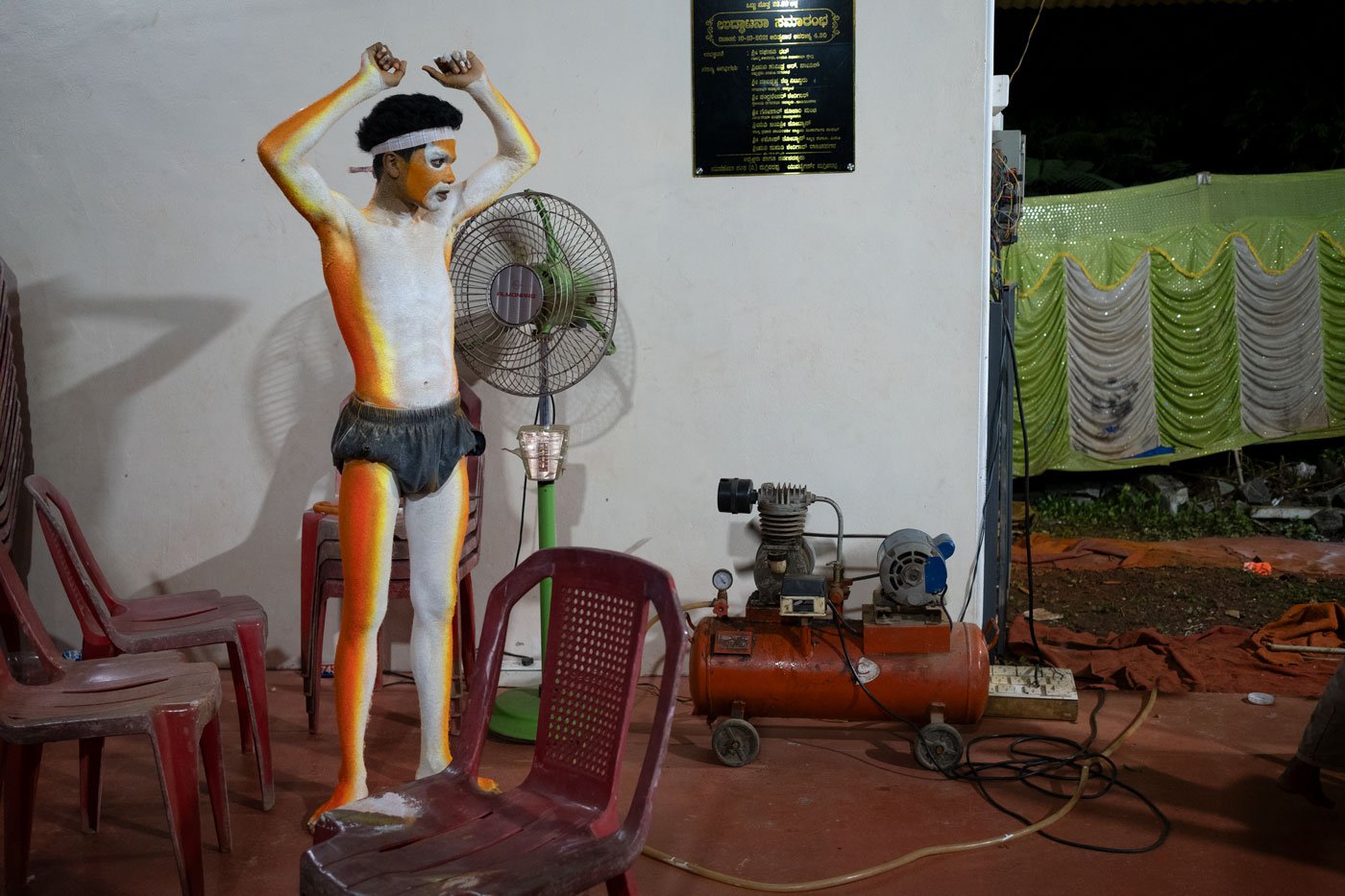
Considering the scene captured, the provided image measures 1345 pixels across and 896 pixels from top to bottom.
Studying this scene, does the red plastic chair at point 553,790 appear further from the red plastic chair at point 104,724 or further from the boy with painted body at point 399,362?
the boy with painted body at point 399,362

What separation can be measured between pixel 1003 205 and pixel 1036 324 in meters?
3.72

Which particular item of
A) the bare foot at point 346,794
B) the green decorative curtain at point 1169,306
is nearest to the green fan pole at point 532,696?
the bare foot at point 346,794

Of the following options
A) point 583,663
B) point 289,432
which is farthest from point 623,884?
point 289,432

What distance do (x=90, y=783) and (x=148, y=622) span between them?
0.48 meters

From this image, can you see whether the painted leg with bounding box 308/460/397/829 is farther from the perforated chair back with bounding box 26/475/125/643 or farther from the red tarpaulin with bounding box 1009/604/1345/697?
the red tarpaulin with bounding box 1009/604/1345/697

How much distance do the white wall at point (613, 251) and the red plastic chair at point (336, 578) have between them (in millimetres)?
288

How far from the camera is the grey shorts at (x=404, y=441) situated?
2791 mm

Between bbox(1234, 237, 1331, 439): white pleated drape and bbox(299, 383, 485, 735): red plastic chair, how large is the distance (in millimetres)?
6135

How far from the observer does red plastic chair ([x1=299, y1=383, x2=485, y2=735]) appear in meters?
3.62

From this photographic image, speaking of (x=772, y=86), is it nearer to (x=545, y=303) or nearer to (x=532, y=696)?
(x=545, y=303)

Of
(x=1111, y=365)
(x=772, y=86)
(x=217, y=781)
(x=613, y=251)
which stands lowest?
(x=217, y=781)

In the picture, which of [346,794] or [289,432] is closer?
[346,794]

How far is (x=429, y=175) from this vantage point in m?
2.76

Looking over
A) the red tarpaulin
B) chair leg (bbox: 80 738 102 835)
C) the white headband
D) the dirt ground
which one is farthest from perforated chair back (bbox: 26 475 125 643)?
the dirt ground
